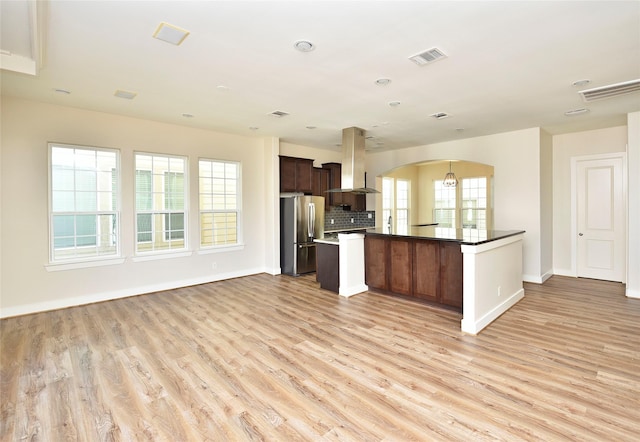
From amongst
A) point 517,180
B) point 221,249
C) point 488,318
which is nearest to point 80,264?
point 221,249

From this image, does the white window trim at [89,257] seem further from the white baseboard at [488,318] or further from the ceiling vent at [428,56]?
the white baseboard at [488,318]

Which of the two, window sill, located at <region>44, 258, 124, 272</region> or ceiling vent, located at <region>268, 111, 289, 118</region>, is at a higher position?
ceiling vent, located at <region>268, 111, 289, 118</region>

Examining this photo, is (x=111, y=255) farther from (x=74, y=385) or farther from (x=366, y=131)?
(x=366, y=131)

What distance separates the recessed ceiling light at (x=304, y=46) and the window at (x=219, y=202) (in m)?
3.73

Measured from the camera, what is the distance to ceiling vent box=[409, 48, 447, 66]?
9.52 ft

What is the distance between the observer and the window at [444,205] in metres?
9.77

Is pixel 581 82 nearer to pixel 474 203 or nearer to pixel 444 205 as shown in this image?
pixel 474 203

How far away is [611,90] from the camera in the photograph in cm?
381

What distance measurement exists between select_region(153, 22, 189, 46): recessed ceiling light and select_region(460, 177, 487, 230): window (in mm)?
8627

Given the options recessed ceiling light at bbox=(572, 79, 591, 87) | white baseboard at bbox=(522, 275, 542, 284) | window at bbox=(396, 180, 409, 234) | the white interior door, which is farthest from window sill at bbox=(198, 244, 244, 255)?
the white interior door

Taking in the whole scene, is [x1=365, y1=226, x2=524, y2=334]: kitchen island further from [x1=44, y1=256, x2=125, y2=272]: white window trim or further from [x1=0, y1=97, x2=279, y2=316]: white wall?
[x1=44, y1=256, x2=125, y2=272]: white window trim

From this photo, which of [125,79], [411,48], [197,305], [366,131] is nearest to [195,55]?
[125,79]

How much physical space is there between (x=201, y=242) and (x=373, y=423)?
15.6ft

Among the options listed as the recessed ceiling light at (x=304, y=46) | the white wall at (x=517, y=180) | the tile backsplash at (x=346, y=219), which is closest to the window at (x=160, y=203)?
the tile backsplash at (x=346, y=219)
